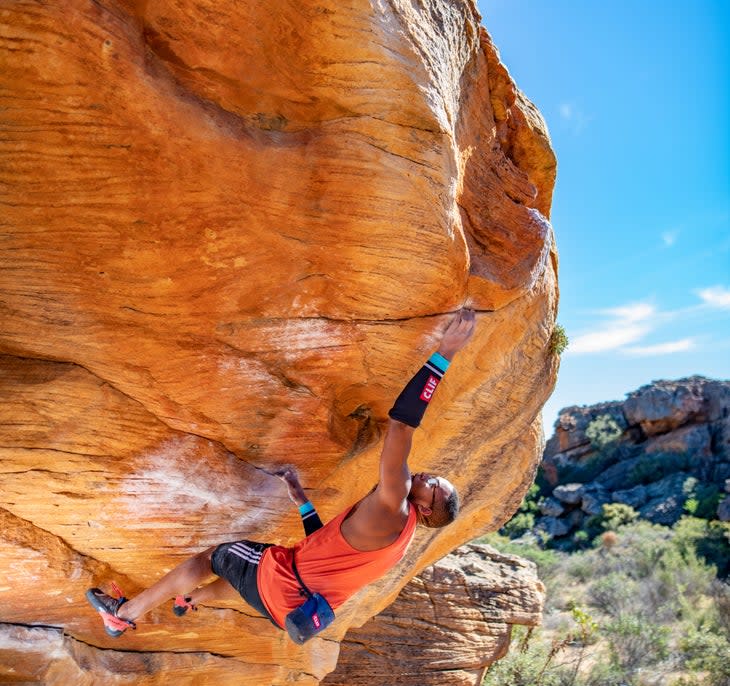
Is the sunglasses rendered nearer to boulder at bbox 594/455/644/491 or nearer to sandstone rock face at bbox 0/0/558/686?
sandstone rock face at bbox 0/0/558/686

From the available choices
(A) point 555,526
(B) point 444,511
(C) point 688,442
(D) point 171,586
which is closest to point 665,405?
(C) point 688,442

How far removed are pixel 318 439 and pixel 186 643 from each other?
278 centimetres

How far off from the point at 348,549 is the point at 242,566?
2.78 ft

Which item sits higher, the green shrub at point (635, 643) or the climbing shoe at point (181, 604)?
the green shrub at point (635, 643)

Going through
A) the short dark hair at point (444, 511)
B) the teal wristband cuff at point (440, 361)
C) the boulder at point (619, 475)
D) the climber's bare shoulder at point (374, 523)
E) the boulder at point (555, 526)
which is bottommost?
the climber's bare shoulder at point (374, 523)

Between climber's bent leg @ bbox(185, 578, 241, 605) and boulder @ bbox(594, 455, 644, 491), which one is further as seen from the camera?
boulder @ bbox(594, 455, 644, 491)

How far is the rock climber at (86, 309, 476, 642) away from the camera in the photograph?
3791 mm

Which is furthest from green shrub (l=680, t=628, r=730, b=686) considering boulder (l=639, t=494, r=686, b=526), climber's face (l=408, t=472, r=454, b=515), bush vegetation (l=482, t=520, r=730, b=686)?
A: boulder (l=639, t=494, r=686, b=526)

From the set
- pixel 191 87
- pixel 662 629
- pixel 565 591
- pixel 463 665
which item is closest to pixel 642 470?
pixel 565 591

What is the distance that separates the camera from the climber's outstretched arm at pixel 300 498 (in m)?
4.91

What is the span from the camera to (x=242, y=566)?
432 cm

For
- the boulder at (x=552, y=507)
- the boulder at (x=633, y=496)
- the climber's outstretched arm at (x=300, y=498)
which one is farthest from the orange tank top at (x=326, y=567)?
the boulder at (x=633, y=496)

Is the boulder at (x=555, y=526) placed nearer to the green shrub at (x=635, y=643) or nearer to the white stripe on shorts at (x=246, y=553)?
the green shrub at (x=635, y=643)

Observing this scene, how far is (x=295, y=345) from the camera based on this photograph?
4.79 meters
